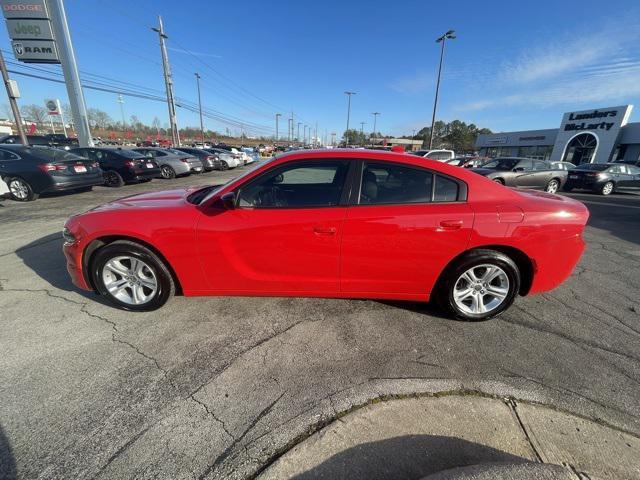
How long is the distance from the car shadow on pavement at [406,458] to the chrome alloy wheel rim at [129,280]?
89.0 inches

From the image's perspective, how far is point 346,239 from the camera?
8.34 ft

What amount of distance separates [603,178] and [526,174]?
13.6ft

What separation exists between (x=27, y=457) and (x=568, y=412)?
10.8 ft

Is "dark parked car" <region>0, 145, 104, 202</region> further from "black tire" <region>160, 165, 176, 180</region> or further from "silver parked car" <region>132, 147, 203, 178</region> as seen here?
"black tire" <region>160, 165, 176, 180</region>

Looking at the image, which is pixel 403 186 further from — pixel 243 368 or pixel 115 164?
pixel 115 164

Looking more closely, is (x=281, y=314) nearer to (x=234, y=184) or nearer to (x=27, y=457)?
(x=234, y=184)

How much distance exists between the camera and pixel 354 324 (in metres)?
2.80

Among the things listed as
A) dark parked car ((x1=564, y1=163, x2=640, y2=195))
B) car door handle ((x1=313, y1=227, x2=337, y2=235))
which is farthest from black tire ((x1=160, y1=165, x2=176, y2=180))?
dark parked car ((x1=564, y1=163, x2=640, y2=195))

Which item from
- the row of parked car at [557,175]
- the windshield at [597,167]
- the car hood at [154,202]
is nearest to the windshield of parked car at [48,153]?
the car hood at [154,202]

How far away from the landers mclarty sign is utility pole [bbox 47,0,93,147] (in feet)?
144

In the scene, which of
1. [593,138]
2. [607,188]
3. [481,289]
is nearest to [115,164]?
[481,289]

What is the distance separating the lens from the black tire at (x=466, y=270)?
2660mm

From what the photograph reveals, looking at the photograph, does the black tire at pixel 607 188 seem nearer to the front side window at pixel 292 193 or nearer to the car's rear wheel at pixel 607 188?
the car's rear wheel at pixel 607 188

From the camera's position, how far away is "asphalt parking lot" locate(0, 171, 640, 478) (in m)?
1.67
